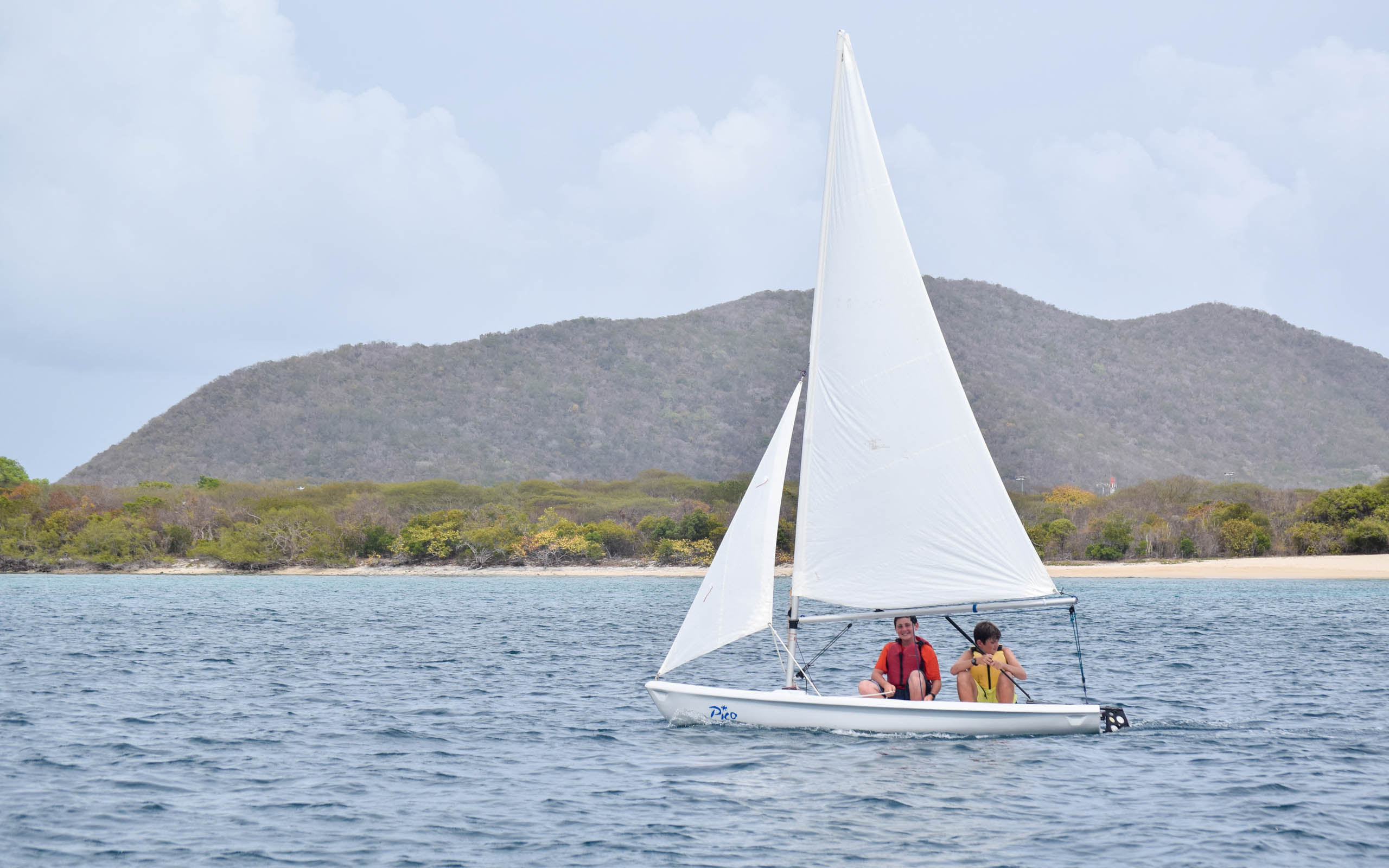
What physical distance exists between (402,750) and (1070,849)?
10434mm

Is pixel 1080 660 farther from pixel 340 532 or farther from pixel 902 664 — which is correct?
pixel 340 532

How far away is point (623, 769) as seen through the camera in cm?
1748

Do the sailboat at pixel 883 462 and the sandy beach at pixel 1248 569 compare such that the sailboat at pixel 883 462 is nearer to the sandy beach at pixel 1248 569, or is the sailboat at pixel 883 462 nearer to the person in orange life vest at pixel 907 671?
the person in orange life vest at pixel 907 671

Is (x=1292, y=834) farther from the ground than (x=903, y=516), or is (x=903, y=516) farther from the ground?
(x=903, y=516)

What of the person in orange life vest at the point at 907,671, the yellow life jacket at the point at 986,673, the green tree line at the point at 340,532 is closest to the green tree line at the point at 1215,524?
the green tree line at the point at 340,532

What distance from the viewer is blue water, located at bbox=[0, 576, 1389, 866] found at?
13.6m

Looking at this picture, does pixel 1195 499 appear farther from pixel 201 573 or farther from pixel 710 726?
pixel 710 726

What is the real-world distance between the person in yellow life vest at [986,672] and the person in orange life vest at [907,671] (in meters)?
0.37

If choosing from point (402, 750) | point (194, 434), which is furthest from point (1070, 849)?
point (194, 434)

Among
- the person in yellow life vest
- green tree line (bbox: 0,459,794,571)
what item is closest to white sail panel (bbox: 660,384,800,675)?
the person in yellow life vest

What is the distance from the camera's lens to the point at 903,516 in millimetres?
17766

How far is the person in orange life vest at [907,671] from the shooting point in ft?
58.3

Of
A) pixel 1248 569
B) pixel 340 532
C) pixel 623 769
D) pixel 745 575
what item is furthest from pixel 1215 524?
pixel 623 769

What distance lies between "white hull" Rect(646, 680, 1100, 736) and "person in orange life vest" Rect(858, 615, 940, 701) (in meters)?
0.34
